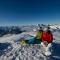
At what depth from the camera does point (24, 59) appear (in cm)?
701

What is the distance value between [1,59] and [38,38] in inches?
158

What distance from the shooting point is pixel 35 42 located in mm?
11492

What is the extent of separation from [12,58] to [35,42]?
4.55 m

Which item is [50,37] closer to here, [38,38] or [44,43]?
[44,43]

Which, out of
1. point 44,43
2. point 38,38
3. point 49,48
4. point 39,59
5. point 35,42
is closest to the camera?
point 39,59

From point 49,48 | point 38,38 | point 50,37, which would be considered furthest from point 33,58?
point 38,38

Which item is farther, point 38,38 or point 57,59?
point 38,38

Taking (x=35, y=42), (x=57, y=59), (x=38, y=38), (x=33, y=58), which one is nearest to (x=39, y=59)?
(x=33, y=58)

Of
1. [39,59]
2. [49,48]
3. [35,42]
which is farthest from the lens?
[35,42]

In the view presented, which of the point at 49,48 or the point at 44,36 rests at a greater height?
the point at 44,36

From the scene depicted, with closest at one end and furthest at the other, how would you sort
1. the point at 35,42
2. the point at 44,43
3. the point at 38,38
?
1. the point at 44,43
2. the point at 38,38
3. the point at 35,42

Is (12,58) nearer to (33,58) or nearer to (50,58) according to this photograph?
(33,58)

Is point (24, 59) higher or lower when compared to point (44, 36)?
lower

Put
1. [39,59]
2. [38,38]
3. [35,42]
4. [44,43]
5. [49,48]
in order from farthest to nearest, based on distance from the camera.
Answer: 1. [35,42]
2. [38,38]
3. [44,43]
4. [49,48]
5. [39,59]
